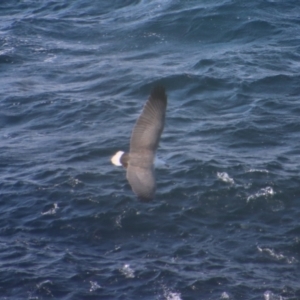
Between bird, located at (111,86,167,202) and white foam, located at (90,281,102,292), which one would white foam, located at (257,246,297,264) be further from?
Answer: white foam, located at (90,281,102,292)

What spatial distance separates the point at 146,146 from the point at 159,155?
439 centimetres

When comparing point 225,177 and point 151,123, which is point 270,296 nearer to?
point 151,123

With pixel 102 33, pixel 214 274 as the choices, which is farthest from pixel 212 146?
pixel 102 33

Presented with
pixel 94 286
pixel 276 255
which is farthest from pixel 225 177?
Result: pixel 94 286

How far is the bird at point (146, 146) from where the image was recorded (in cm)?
1102

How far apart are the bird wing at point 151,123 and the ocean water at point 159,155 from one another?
2.06m

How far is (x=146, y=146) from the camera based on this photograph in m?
11.5

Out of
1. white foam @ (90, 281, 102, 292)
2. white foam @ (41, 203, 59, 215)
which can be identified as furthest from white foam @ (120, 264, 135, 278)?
white foam @ (41, 203, 59, 215)

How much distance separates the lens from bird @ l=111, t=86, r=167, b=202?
11.0 m

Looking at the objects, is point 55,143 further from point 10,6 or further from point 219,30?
point 10,6

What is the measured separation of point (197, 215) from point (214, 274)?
1829mm

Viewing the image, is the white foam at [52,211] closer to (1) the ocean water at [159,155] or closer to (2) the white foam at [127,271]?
(1) the ocean water at [159,155]

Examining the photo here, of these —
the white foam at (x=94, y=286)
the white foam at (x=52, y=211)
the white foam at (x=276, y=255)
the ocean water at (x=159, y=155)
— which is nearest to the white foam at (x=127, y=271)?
the ocean water at (x=159, y=155)

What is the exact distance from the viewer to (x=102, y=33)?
25.2 meters
